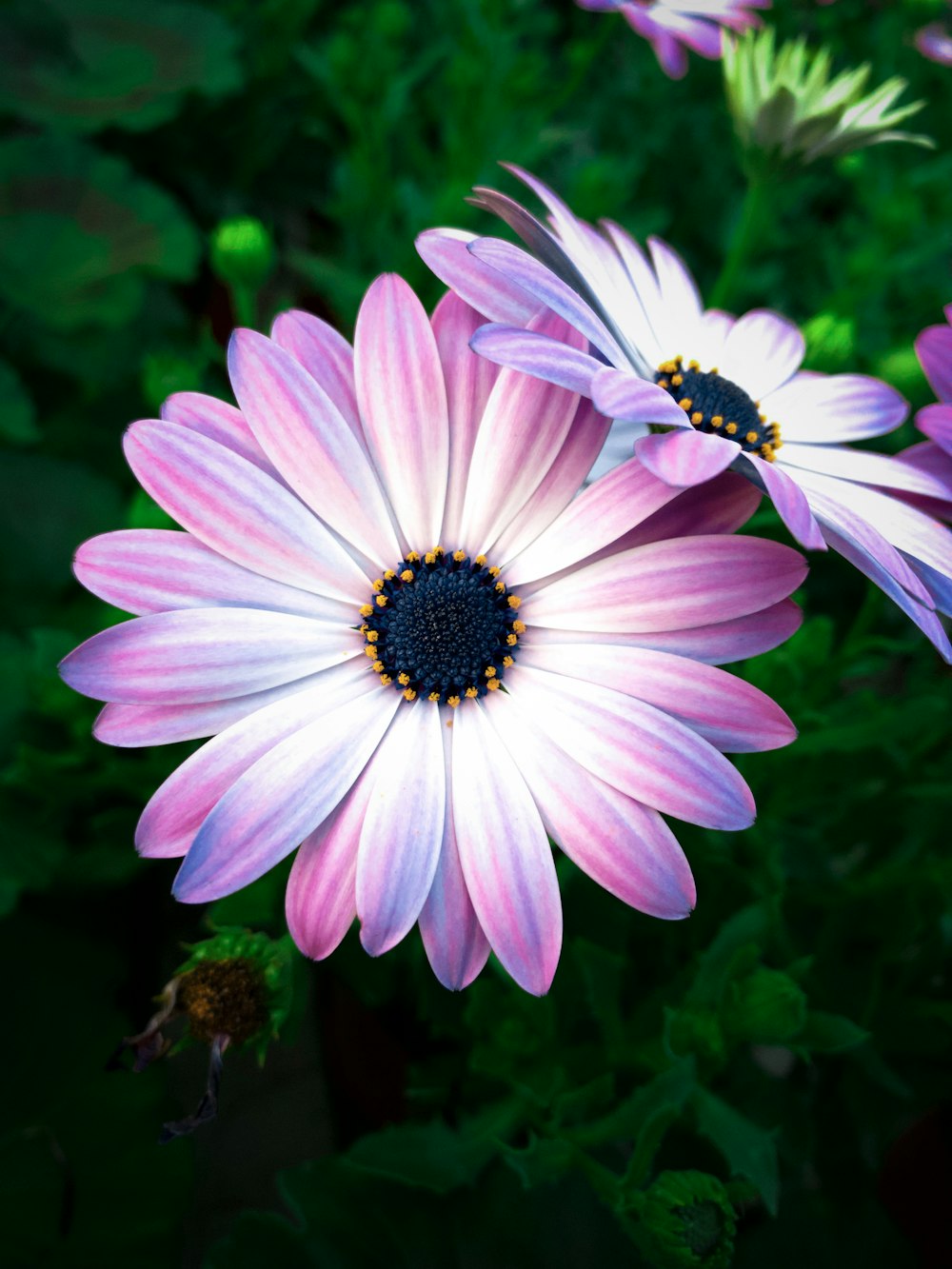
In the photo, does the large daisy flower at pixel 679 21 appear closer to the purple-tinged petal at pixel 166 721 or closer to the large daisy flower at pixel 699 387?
the large daisy flower at pixel 699 387

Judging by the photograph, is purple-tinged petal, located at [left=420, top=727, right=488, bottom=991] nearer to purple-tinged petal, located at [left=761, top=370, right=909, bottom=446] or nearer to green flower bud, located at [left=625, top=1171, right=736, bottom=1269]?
green flower bud, located at [left=625, top=1171, right=736, bottom=1269]

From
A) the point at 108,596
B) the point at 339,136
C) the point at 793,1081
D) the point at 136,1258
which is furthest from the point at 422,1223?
the point at 339,136

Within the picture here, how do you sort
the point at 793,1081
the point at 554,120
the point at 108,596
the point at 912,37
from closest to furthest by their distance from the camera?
the point at 108,596 → the point at 793,1081 → the point at 912,37 → the point at 554,120

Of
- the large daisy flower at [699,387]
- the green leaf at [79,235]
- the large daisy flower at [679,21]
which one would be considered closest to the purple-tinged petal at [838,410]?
the large daisy flower at [699,387]

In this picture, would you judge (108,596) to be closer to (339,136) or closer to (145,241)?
(145,241)

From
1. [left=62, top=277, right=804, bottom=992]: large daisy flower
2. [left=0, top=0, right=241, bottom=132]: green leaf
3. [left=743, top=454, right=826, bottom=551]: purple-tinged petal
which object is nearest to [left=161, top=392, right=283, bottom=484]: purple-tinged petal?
[left=62, top=277, right=804, bottom=992]: large daisy flower

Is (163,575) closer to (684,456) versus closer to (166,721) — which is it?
(166,721)
